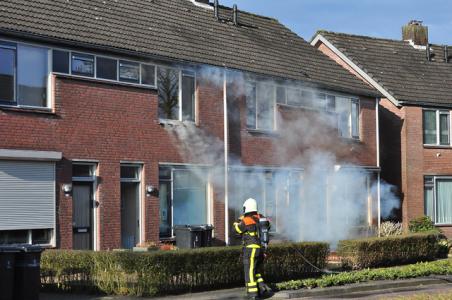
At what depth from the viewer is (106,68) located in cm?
2036

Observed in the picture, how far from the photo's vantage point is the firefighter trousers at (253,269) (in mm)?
14648

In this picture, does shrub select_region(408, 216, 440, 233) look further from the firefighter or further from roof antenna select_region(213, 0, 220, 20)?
the firefighter

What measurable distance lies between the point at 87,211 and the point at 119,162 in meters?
1.60

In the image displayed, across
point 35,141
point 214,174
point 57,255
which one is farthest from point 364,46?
point 57,255

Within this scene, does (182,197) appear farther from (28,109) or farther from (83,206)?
(28,109)

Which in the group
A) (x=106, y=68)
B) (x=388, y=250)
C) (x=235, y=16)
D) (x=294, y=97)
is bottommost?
(x=388, y=250)

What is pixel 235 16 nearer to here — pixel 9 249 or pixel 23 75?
pixel 23 75

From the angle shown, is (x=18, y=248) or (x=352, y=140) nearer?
(x=18, y=248)

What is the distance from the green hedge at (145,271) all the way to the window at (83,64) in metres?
5.41

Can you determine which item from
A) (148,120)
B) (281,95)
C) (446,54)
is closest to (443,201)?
(446,54)

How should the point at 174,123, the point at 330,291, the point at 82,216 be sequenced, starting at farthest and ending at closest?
the point at 174,123 → the point at 82,216 → the point at 330,291

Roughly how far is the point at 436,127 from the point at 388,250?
13.4m

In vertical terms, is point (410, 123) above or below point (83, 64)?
below

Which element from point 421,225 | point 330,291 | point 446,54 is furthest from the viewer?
point 446,54
